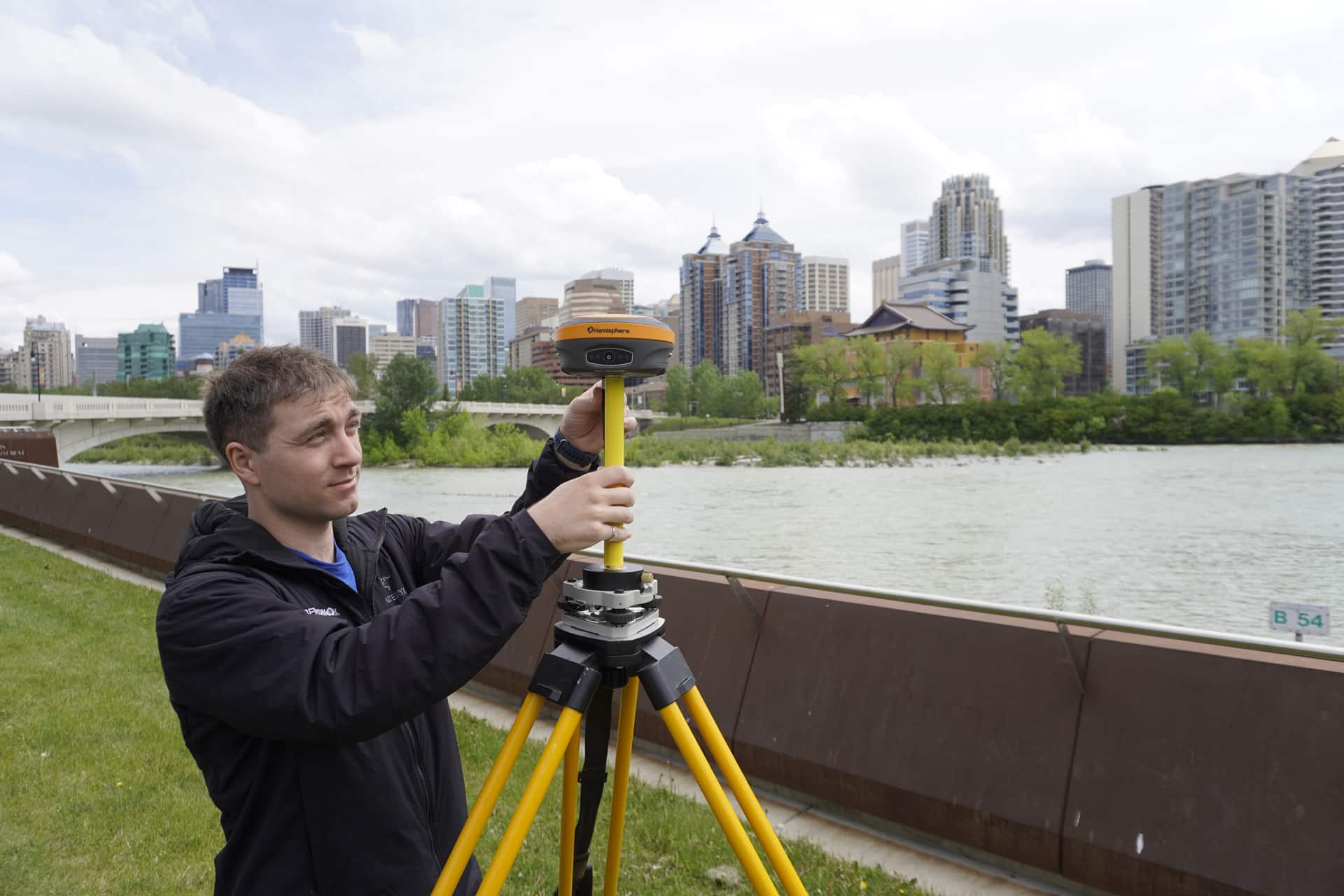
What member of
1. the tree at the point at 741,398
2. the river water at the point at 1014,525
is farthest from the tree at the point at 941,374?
the river water at the point at 1014,525

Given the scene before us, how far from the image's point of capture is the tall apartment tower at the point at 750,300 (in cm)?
12862

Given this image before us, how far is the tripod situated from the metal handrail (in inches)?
41.4

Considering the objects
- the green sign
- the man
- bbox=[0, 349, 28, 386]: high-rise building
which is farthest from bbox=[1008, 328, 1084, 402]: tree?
bbox=[0, 349, 28, 386]: high-rise building

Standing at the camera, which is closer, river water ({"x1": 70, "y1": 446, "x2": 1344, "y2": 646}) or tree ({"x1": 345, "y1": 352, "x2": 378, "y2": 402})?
river water ({"x1": 70, "y1": 446, "x2": 1344, "y2": 646})

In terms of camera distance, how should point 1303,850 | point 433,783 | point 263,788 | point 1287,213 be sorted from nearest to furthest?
point 263,788 → point 433,783 → point 1303,850 → point 1287,213

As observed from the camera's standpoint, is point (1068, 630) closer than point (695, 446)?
Yes

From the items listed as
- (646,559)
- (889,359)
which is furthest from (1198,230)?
(646,559)

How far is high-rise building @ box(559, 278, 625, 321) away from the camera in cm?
168

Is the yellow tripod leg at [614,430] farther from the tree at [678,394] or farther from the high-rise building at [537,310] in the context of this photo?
the tree at [678,394]

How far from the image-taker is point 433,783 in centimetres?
175

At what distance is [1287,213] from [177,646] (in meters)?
100

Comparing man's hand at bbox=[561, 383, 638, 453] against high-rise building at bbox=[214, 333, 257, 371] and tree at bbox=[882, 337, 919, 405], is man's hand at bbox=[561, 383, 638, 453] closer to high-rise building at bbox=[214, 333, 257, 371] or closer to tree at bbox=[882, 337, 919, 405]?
high-rise building at bbox=[214, 333, 257, 371]

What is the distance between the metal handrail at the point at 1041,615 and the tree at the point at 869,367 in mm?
73999

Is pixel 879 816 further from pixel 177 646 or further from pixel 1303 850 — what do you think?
pixel 177 646
